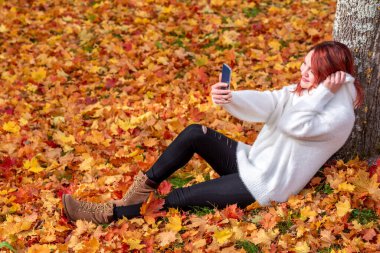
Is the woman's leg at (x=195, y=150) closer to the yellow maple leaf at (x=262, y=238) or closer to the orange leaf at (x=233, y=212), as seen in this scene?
the orange leaf at (x=233, y=212)

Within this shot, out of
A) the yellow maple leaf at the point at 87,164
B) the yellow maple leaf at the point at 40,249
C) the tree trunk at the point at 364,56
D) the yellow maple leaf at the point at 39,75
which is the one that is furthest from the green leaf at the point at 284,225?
the yellow maple leaf at the point at 39,75

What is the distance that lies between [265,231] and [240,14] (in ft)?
15.5

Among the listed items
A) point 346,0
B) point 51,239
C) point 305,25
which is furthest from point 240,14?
point 51,239

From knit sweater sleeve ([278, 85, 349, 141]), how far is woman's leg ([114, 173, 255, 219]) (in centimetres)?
53

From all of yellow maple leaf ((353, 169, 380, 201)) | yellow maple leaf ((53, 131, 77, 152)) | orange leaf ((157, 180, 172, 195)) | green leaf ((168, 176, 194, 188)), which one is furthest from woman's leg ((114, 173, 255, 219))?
yellow maple leaf ((53, 131, 77, 152))

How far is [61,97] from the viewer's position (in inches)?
230

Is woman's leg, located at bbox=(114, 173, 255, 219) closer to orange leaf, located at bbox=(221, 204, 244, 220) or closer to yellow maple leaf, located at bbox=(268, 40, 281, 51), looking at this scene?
orange leaf, located at bbox=(221, 204, 244, 220)

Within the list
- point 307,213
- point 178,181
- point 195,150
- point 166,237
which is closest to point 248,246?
point 307,213

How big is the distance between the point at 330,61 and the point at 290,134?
51 centimetres

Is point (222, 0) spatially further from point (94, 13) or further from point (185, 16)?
point (94, 13)

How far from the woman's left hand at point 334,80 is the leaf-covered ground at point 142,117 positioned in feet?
2.26

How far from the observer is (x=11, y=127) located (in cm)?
510

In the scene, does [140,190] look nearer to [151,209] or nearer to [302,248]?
[151,209]

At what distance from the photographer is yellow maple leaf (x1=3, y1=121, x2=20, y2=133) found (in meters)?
5.07
